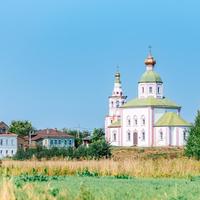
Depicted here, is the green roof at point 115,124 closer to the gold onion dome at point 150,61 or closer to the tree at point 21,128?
the gold onion dome at point 150,61

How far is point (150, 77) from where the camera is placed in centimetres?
11931

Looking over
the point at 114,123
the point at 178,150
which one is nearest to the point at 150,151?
the point at 178,150

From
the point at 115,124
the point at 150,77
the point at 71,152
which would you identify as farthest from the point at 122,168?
the point at 150,77

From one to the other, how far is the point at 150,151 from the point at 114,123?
19.7 metres

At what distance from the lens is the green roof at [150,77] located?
118625 millimetres

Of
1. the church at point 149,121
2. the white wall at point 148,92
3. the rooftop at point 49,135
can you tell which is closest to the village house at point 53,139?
the rooftop at point 49,135

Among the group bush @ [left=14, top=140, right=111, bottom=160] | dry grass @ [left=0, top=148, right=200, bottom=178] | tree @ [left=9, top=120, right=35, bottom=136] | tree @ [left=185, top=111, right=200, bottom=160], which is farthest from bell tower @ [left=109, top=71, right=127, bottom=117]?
dry grass @ [left=0, top=148, right=200, bottom=178]

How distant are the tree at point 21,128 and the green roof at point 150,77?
102 ft

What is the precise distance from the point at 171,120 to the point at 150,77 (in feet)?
38.3

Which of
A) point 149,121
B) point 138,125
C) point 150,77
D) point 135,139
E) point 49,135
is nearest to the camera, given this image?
point 149,121

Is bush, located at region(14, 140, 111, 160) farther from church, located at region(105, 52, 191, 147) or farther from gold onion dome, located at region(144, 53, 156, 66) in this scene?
gold onion dome, located at region(144, 53, 156, 66)

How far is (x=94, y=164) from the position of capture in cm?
3312

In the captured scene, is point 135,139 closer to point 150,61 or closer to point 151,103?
point 151,103

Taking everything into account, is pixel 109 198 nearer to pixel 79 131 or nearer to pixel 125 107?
pixel 125 107
